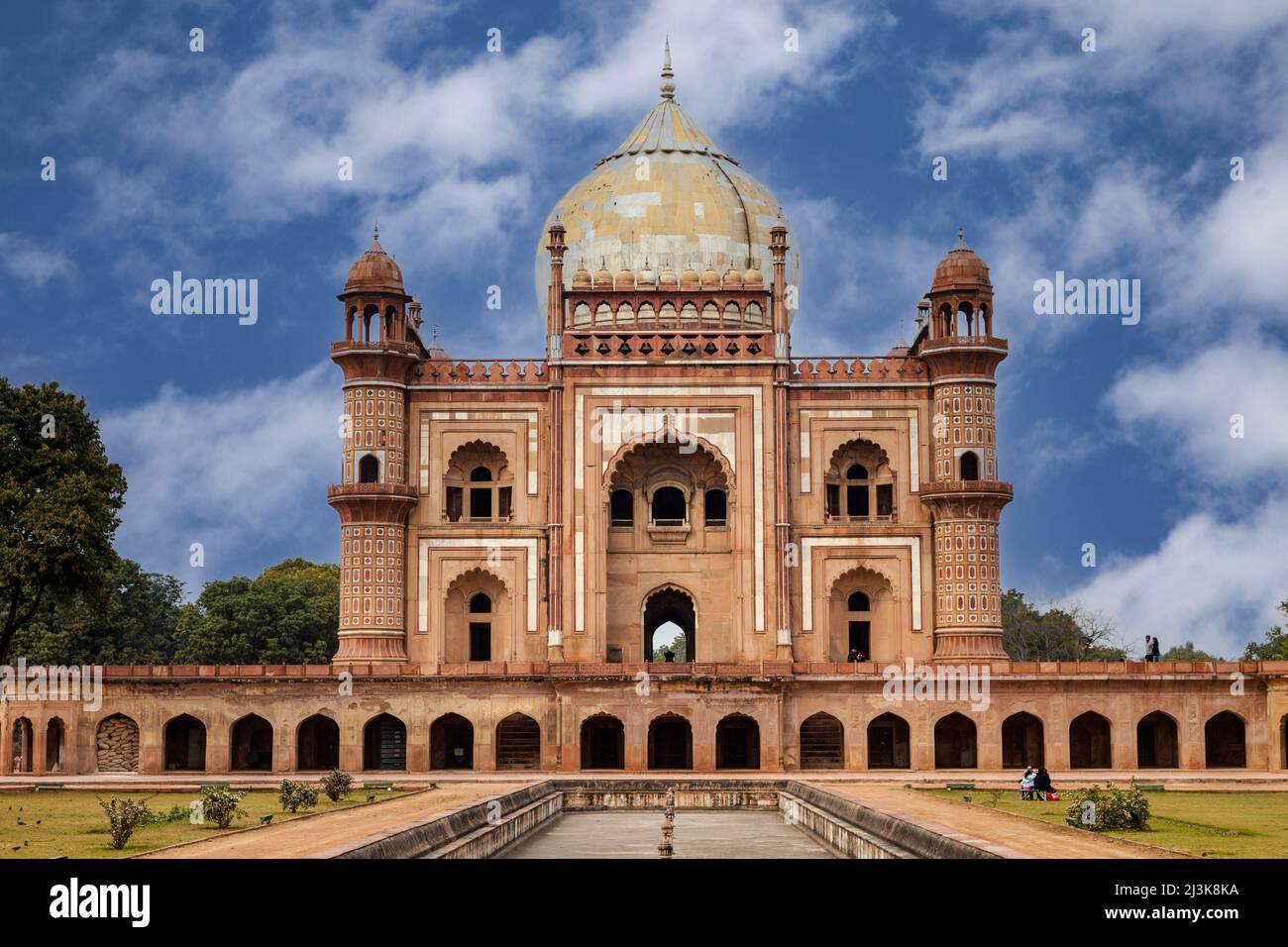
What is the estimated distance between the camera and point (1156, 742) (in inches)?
1731

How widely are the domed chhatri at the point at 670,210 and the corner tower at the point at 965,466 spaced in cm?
749

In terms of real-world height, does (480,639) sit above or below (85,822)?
above

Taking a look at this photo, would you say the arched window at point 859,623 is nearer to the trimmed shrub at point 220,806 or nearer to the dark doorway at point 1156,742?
the dark doorway at point 1156,742

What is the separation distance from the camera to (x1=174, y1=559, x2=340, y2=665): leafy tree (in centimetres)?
5941

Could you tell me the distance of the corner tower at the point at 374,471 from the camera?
44750mm

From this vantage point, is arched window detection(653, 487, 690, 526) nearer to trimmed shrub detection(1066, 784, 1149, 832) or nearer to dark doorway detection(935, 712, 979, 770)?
dark doorway detection(935, 712, 979, 770)

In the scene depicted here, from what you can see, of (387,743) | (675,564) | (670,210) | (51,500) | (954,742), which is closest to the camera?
(51,500)

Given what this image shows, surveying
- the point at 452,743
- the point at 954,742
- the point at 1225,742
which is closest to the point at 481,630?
the point at 452,743

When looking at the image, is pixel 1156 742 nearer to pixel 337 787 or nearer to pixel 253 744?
pixel 253 744

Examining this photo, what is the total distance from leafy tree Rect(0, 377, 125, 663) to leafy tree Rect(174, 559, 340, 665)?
738 inches

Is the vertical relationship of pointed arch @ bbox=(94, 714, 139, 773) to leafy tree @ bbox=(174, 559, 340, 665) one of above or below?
below

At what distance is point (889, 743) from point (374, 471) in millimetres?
14479

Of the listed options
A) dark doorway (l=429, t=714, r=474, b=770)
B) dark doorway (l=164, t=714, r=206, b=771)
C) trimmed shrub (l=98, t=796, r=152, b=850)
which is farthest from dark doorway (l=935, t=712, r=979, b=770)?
trimmed shrub (l=98, t=796, r=152, b=850)
